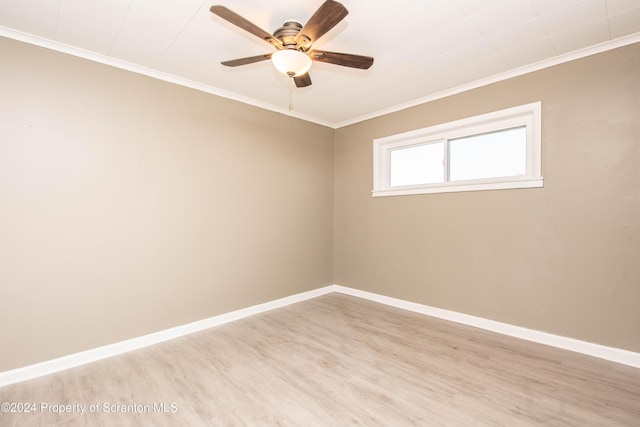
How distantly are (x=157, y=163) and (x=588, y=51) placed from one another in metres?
3.95

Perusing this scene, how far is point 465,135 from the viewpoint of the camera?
3273mm

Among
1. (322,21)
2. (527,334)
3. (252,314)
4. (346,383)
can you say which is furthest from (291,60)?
(527,334)

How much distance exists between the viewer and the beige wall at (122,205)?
2.18 metres

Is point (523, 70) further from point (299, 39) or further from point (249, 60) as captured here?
point (249, 60)

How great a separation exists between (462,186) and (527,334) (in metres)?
1.56

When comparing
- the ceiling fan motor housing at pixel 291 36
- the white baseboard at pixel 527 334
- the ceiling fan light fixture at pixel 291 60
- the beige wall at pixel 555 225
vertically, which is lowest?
the white baseboard at pixel 527 334

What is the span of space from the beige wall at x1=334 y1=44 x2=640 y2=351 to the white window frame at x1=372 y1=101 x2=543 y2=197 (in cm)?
7

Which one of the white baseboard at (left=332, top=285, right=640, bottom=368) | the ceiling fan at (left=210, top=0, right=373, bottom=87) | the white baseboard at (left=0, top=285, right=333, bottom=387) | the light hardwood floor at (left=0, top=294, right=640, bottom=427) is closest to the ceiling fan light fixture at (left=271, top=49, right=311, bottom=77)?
the ceiling fan at (left=210, top=0, right=373, bottom=87)

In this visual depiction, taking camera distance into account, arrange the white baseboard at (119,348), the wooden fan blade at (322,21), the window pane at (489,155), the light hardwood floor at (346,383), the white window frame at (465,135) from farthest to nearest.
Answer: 1. the window pane at (489,155)
2. the white window frame at (465,135)
3. the white baseboard at (119,348)
4. the light hardwood floor at (346,383)
5. the wooden fan blade at (322,21)

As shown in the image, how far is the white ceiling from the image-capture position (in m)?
1.93

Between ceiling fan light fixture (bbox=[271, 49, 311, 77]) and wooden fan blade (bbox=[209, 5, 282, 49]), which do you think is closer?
wooden fan blade (bbox=[209, 5, 282, 49])

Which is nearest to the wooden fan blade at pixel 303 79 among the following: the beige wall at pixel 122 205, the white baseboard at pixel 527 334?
the beige wall at pixel 122 205

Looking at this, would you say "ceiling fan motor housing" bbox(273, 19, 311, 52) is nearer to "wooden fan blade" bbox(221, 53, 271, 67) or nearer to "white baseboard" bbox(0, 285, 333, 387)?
"wooden fan blade" bbox(221, 53, 271, 67)

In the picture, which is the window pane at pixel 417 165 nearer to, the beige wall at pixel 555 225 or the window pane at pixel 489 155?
the window pane at pixel 489 155
